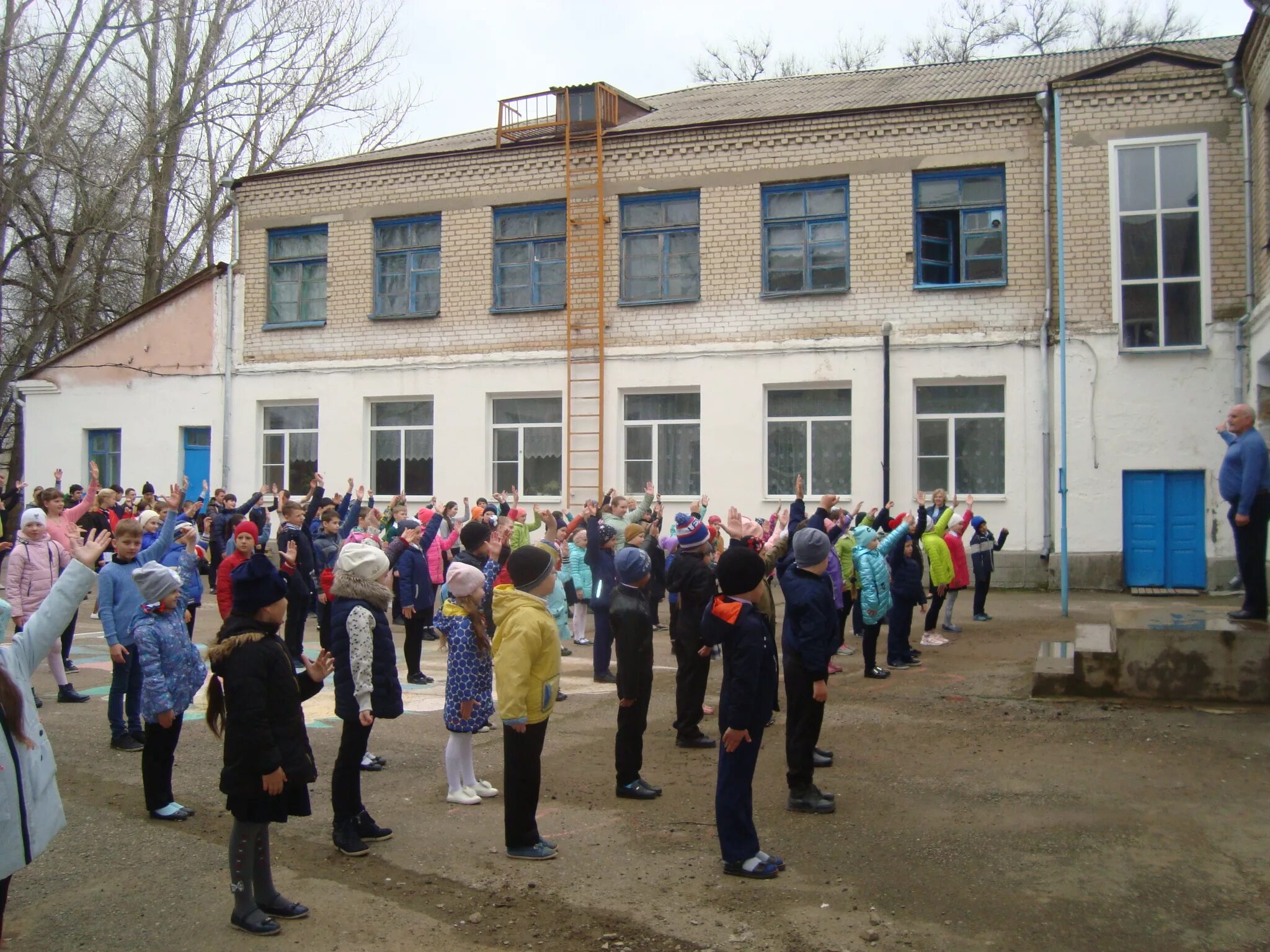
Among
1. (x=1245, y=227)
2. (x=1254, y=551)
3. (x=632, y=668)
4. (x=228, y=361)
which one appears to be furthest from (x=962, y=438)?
(x=228, y=361)

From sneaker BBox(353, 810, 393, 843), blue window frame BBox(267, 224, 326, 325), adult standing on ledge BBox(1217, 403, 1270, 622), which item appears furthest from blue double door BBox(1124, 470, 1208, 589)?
blue window frame BBox(267, 224, 326, 325)

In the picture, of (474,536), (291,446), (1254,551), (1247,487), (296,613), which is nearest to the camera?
(474,536)

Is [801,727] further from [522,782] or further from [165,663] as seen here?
[165,663]

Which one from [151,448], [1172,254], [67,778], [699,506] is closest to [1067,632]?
[699,506]

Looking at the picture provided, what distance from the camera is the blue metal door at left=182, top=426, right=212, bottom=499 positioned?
24.4m

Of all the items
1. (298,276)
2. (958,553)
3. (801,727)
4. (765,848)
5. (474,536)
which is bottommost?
(765,848)

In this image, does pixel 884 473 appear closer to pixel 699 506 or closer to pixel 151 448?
pixel 699 506

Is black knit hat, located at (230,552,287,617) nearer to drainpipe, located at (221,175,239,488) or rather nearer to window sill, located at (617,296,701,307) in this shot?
window sill, located at (617,296,701,307)

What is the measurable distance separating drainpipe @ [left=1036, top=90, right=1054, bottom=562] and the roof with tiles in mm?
1037

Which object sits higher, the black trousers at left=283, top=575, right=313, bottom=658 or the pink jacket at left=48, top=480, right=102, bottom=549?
the pink jacket at left=48, top=480, right=102, bottom=549

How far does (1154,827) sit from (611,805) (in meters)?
3.18

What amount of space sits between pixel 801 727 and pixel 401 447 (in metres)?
17.3

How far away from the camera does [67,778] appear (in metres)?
7.45

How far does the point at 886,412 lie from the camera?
19.1 meters
